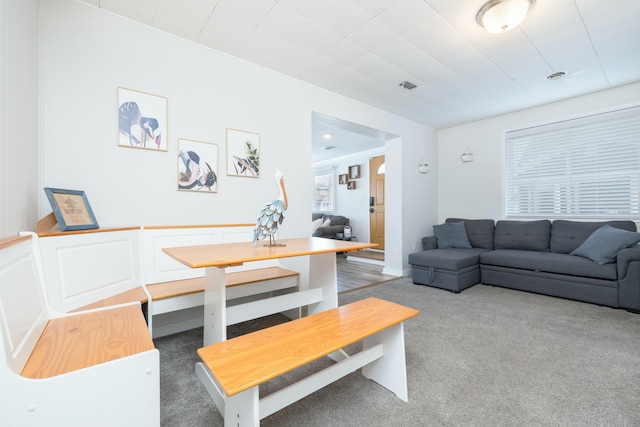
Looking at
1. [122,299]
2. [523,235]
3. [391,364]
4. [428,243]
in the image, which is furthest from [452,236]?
[122,299]

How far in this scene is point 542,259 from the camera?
334 cm

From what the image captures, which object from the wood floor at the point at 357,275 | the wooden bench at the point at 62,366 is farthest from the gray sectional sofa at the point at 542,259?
the wooden bench at the point at 62,366

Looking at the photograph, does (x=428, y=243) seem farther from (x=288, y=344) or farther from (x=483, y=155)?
(x=288, y=344)

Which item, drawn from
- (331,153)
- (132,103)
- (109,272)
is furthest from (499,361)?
(331,153)

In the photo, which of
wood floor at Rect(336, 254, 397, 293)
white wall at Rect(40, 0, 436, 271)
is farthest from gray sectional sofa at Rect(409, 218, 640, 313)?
white wall at Rect(40, 0, 436, 271)

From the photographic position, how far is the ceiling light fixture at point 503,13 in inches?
75.2

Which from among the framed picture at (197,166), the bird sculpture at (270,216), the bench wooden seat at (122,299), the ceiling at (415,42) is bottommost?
the bench wooden seat at (122,299)

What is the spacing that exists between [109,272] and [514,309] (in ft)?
12.2

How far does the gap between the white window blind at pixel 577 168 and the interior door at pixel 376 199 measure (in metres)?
2.75

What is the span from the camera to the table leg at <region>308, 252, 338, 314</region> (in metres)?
2.08

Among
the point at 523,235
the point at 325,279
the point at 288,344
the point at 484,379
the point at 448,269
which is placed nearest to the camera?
the point at 288,344

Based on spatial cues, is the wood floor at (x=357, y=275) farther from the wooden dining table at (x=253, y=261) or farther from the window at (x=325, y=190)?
the window at (x=325, y=190)

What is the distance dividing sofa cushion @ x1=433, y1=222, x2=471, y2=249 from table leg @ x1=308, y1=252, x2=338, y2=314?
3041 millimetres

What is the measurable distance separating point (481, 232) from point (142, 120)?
15.5ft
